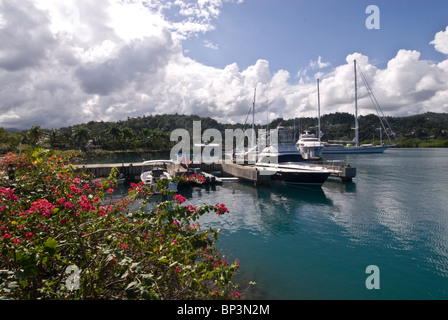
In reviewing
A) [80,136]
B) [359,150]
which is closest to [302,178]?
[80,136]

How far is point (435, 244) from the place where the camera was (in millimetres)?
12422

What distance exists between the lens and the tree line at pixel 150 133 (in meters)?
67.9

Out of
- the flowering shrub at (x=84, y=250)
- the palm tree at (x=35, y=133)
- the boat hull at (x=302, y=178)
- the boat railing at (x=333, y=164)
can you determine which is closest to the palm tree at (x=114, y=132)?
the palm tree at (x=35, y=133)

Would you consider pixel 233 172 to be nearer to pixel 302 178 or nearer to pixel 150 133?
pixel 302 178

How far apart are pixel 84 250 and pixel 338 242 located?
42.5 ft

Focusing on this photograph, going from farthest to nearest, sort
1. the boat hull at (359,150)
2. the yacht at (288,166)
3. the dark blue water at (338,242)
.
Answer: the boat hull at (359,150) < the yacht at (288,166) < the dark blue water at (338,242)

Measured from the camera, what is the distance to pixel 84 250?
3.58m

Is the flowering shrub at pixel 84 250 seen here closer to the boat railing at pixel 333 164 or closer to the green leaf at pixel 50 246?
the green leaf at pixel 50 246

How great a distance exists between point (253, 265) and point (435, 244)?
406 inches

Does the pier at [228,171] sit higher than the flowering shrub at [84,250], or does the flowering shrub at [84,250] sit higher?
the flowering shrub at [84,250]

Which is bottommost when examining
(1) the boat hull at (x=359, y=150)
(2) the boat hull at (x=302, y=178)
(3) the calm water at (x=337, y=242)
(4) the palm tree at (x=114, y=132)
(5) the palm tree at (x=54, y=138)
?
(3) the calm water at (x=337, y=242)

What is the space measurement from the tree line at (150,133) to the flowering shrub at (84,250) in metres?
22.7

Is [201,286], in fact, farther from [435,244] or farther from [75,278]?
[435,244]
